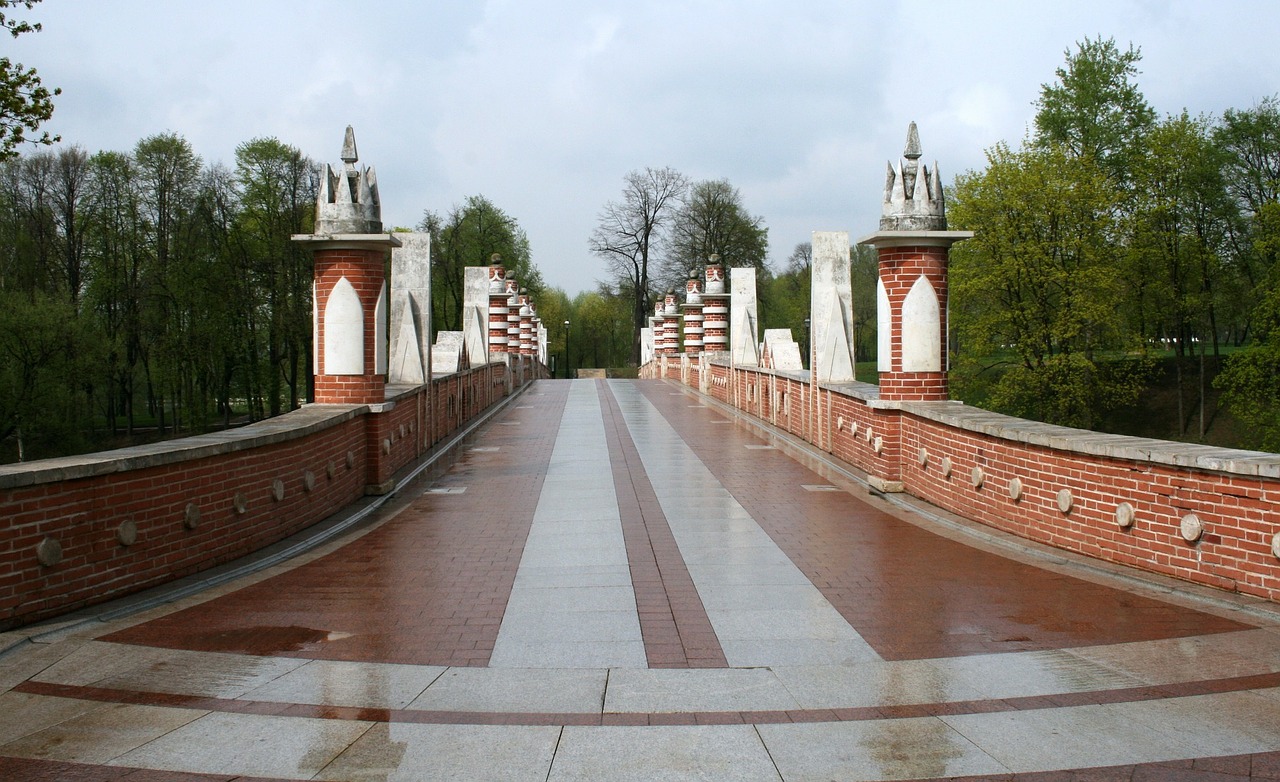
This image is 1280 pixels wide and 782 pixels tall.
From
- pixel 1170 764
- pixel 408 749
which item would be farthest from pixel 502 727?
pixel 1170 764

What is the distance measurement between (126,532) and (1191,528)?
6850mm

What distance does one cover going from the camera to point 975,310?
3747 centimetres

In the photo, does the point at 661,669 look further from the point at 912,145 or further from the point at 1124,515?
the point at 912,145

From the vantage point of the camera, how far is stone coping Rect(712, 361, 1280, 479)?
6.30 m

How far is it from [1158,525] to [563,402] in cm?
2160

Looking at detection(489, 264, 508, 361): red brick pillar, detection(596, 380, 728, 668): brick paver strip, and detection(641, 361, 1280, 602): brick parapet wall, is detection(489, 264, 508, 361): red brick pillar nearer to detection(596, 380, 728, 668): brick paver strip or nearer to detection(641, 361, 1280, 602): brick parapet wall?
detection(596, 380, 728, 668): brick paver strip

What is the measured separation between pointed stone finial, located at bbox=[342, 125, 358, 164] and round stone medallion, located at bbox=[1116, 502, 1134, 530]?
8.76 metres

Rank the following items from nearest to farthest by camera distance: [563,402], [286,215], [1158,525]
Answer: [1158,525] < [563,402] < [286,215]

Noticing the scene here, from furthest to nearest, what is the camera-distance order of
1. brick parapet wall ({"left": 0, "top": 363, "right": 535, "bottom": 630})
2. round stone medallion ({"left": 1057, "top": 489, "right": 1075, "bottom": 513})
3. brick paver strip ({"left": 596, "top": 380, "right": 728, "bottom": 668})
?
round stone medallion ({"left": 1057, "top": 489, "right": 1075, "bottom": 513}) → brick parapet wall ({"left": 0, "top": 363, "right": 535, "bottom": 630}) → brick paver strip ({"left": 596, "top": 380, "right": 728, "bottom": 668})

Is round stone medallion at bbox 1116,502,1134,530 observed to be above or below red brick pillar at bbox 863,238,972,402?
below

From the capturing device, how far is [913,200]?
10.9 metres

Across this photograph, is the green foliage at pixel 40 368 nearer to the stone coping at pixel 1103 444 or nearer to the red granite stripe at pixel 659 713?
the stone coping at pixel 1103 444

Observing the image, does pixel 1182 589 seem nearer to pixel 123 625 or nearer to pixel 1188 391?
pixel 123 625

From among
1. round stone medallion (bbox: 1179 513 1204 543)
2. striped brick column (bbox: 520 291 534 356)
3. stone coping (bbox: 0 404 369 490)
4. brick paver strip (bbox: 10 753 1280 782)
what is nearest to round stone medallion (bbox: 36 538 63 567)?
stone coping (bbox: 0 404 369 490)
